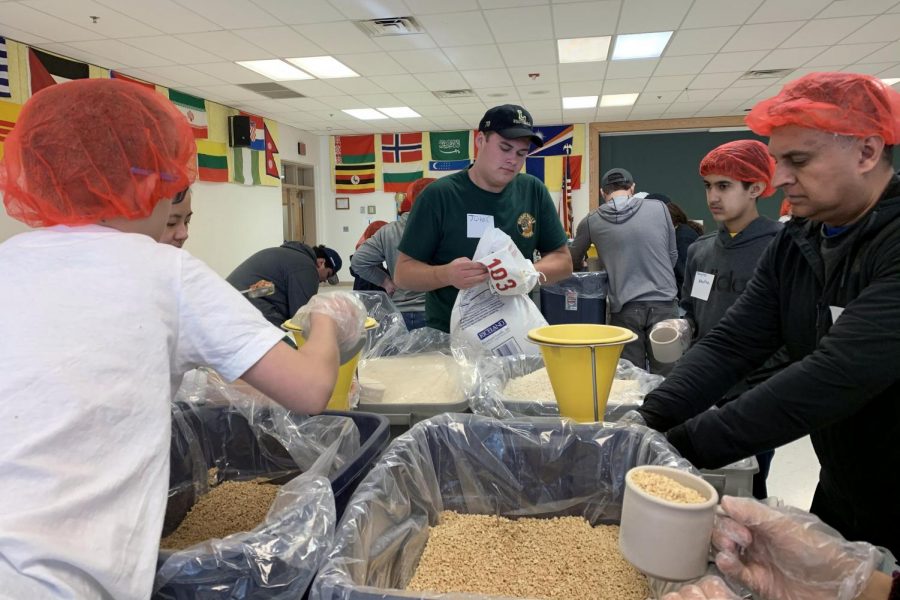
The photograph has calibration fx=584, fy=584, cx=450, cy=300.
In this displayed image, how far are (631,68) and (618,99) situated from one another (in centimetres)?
178

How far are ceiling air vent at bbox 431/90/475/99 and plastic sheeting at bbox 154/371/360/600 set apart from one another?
6740mm

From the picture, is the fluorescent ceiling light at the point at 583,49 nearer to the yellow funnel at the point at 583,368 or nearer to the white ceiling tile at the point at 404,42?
the white ceiling tile at the point at 404,42

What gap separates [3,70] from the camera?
16.9 ft

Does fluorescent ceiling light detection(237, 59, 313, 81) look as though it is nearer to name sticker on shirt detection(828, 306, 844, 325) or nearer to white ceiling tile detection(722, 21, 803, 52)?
white ceiling tile detection(722, 21, 803, 52)

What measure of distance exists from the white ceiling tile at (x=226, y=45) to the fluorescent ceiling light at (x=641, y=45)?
3414mm

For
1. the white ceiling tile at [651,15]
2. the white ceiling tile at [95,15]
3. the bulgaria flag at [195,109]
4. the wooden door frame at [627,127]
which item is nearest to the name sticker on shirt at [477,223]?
the white ceiling tile at [651,15]

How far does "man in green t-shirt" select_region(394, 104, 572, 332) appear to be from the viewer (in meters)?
1.88

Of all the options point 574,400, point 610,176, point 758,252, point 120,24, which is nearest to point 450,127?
point 120,24

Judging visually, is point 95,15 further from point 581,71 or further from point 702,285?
point 702,285

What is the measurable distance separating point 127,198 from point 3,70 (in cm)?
595

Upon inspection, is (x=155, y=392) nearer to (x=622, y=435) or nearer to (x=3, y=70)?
(x=622, y=435)

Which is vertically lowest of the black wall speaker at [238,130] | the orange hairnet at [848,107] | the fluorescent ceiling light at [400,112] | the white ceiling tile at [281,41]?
the orange hairnet at [848,107]

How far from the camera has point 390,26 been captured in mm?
4992

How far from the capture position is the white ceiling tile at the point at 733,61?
19.6 feet
